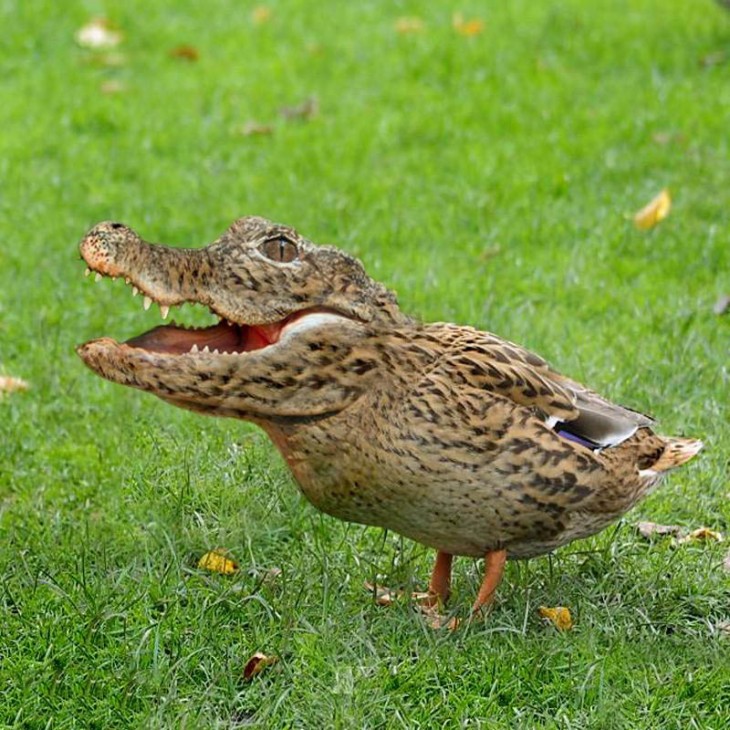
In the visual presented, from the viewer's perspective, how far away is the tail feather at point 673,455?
482 centimetres

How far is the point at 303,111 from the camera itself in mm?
9516

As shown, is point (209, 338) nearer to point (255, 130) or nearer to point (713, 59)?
point (255, 130)

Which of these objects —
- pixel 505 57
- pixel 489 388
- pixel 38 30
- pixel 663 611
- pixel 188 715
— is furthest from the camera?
pixel 38 30

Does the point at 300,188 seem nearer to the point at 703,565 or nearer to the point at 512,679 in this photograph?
the point at 703,565

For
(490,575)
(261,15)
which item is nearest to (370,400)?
(490,575)

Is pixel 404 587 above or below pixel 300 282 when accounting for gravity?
below

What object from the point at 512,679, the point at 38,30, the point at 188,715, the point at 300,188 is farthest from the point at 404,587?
the point at 38,30

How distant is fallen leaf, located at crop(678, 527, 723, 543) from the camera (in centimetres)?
530

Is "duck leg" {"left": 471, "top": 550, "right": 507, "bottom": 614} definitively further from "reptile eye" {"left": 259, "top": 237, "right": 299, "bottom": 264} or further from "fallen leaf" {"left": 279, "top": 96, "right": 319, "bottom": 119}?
"fallen leaf" {"left": 279, "top": 96, "right": 319, "bottom": 119}

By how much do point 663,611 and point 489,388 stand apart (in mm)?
937

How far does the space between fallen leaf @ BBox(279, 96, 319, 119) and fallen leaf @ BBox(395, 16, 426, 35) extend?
132 cm

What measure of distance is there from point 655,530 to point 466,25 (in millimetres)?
5935

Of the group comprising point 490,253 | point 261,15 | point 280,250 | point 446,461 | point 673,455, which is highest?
point 280,250

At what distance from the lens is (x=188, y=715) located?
13.6 ft
